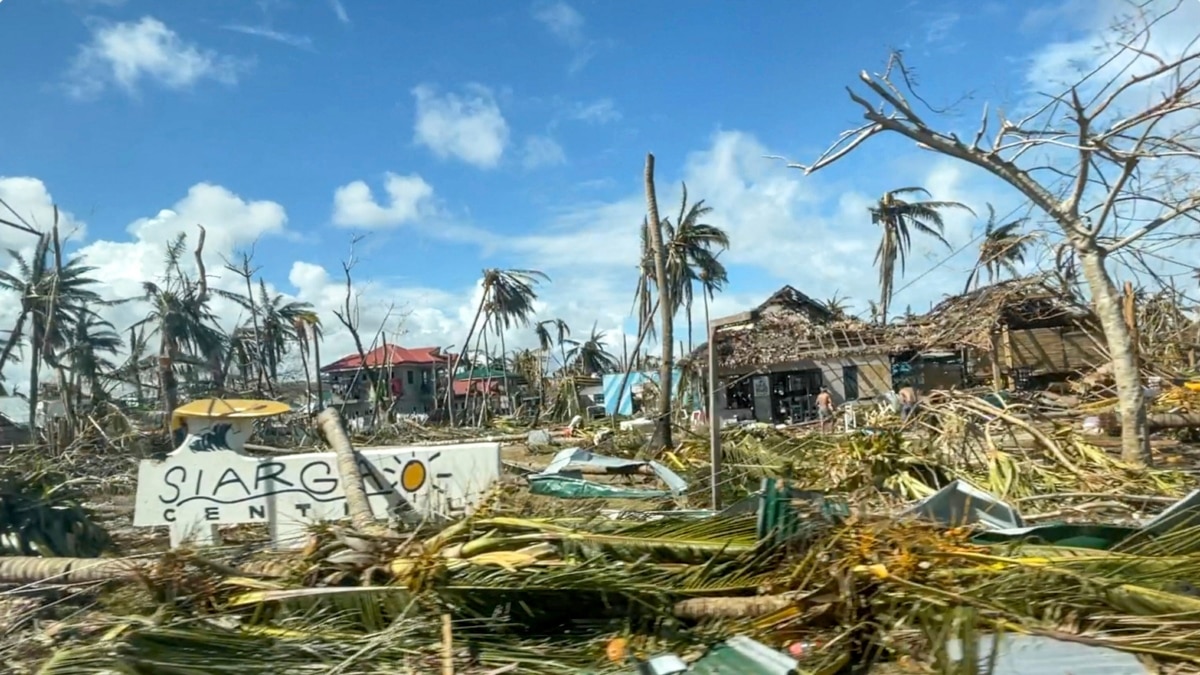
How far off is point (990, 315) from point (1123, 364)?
31.3 ft

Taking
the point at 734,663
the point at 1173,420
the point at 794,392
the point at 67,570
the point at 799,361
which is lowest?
the point at 734,663

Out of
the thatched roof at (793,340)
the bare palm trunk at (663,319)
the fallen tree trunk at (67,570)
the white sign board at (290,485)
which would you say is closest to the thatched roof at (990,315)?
the thatched roof at (793,340)

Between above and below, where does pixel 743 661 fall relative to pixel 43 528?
below

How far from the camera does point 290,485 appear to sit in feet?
20.7

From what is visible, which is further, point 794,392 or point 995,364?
point 794,392

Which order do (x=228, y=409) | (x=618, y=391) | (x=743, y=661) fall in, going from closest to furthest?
1. (x=743, y=661)
2. (x=228, y=409)
3. (x=618, y=391)

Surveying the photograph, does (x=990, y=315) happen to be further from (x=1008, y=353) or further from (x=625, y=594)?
(x=625, y=594)

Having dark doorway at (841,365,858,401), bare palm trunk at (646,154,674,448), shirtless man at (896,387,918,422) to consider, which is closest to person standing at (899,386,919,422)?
shirtless man at (896,387,918,422)

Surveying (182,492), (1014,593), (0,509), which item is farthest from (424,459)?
(1014,593)

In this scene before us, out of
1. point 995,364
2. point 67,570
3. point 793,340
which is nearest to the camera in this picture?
point 67,570

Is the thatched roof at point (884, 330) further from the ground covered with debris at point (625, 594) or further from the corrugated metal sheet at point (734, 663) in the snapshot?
the corrugated metal sheet at point (734, 663)

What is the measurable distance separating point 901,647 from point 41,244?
29264mm

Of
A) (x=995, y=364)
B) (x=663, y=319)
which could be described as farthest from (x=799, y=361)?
(x=663, y=319)

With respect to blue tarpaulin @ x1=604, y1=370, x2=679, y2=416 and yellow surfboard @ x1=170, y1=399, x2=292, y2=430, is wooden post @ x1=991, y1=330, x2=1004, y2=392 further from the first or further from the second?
yellow surfboard @ x1=170, y1=399, x2=292, y2=430
